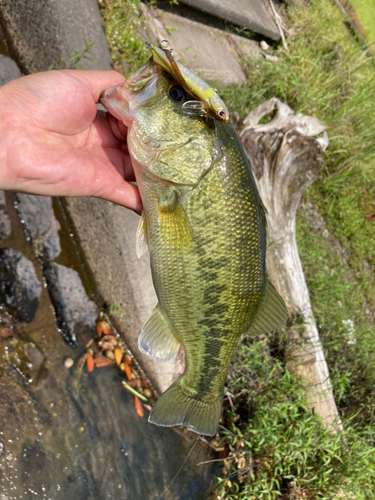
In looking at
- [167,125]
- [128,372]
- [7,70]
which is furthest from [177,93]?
[128,372]

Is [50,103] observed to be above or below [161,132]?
below

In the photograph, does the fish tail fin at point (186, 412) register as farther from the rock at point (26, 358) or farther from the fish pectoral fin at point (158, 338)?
the rock at point (26, 358)

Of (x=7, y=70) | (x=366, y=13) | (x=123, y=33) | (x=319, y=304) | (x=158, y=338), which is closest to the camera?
(x=158, y=338)

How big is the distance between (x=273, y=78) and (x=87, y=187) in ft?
14.0

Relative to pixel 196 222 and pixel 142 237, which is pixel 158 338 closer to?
pixel 142 237

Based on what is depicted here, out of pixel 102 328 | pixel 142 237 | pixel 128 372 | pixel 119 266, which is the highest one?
pixel 142 237

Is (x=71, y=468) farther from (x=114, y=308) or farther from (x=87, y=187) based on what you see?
(x=87, y=187)

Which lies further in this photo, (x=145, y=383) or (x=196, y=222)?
(x=145, y=383)

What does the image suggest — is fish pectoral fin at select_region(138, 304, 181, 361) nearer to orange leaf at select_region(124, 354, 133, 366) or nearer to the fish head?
the fish head

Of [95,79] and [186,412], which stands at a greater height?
[95,79]

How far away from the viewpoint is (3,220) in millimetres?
3330

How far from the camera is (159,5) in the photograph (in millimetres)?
4742

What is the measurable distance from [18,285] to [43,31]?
257cm

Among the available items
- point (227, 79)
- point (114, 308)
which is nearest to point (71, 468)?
point (114, 308)
